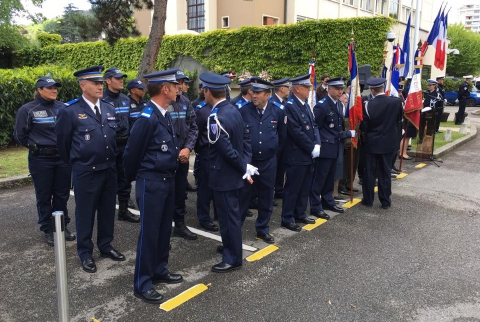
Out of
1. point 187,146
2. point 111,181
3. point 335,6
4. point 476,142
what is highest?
point 335,6

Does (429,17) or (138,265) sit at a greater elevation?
(429,17)

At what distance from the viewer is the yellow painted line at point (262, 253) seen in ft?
15.3

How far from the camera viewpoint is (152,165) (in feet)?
11.7

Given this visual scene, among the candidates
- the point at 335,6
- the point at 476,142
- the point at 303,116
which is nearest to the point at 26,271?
the point at 303,116

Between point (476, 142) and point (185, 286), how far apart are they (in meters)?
13.6

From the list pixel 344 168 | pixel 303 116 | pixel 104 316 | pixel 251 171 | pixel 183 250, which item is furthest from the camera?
pixel 344 168

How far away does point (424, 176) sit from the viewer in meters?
8.95

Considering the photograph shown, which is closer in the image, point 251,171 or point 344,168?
point 251,171

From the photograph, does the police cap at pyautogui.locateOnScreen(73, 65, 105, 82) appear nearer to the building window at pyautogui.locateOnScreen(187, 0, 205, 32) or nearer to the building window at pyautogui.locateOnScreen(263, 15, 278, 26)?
the building window at pyautogui.locateOnScreen(263, 15, 278, 26)

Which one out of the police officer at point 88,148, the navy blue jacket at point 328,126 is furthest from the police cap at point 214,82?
the navy blue jacket at point 328,126

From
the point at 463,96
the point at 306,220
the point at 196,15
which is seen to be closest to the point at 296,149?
the point at 306,220

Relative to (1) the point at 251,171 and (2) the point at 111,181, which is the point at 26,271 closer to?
(2) the point at 111,181

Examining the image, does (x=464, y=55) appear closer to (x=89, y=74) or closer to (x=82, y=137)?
(x=89, y=74)

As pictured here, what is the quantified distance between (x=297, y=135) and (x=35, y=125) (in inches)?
130
